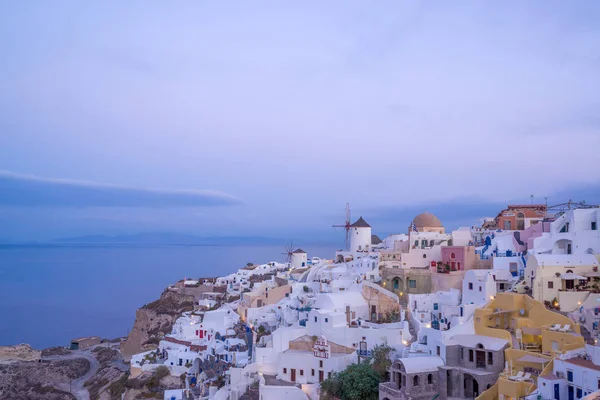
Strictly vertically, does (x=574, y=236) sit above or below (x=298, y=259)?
above

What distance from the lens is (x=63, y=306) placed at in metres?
113

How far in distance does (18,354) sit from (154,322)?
51.7ft

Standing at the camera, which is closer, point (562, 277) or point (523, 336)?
point (523, 336)

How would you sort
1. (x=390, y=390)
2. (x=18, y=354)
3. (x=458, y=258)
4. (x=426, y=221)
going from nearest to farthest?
(x=390, y=390) → (x=458, y=258) → (x=426, y=221) → (x=18, y=354)

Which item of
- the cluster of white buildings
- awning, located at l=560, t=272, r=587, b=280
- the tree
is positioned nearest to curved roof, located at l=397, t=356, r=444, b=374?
the cluster of white buildings

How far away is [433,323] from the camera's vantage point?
24688 mm

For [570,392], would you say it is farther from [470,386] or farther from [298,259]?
[298,259]

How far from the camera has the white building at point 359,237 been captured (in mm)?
46438

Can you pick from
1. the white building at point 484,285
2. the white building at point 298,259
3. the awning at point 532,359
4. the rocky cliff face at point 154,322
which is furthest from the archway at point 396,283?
the rocky cliff face at point 154,322

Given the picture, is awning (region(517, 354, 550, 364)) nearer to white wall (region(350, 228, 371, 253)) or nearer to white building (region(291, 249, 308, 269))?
white wall (region(350, 228, 371, 253))

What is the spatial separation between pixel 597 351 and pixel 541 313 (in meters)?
5.57

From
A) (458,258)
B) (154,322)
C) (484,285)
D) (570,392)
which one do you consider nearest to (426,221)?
(458,258)

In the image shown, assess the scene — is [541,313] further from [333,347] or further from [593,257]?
[333,347]

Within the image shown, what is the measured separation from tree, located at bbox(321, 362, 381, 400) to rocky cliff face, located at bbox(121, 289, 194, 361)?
26.4m
